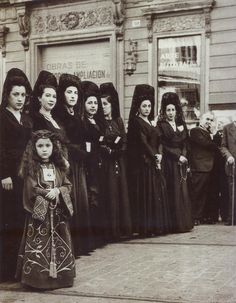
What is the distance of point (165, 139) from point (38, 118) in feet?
6.96

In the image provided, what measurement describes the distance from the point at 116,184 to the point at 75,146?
92 cm

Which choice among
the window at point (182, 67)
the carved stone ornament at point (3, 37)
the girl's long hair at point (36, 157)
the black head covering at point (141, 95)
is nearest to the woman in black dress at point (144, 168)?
the black head covering at point (141, 95)

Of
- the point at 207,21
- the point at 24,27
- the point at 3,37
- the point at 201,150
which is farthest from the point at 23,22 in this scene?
the point at 201,150

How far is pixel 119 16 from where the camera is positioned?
6742mm

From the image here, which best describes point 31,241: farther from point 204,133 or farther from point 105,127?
point 204,133

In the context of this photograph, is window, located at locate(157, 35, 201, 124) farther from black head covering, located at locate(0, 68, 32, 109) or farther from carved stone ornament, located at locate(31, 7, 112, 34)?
black head covering, located at locate(0, 68, 32, 109)

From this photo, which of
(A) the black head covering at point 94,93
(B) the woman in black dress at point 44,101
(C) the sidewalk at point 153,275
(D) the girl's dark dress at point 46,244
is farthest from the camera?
(A) the black head covering at point 94,93

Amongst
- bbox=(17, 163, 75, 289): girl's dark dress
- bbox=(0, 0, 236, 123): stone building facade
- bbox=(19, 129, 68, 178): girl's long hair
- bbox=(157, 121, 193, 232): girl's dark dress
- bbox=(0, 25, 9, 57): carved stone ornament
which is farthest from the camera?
bbox=(157, 121, 193, 232): girl's dark dress

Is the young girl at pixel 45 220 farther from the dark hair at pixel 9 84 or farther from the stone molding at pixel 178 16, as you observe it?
the stone molding at pixel 178 16

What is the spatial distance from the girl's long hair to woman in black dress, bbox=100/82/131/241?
175 cm

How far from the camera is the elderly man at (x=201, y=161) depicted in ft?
24.0

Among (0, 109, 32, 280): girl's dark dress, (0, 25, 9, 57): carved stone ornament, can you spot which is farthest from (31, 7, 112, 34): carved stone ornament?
(0, 109, 32, 280): girl's dark dress

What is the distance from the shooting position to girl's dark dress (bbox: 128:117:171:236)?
6344 mm

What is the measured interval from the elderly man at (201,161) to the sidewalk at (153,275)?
1377 millimetres
